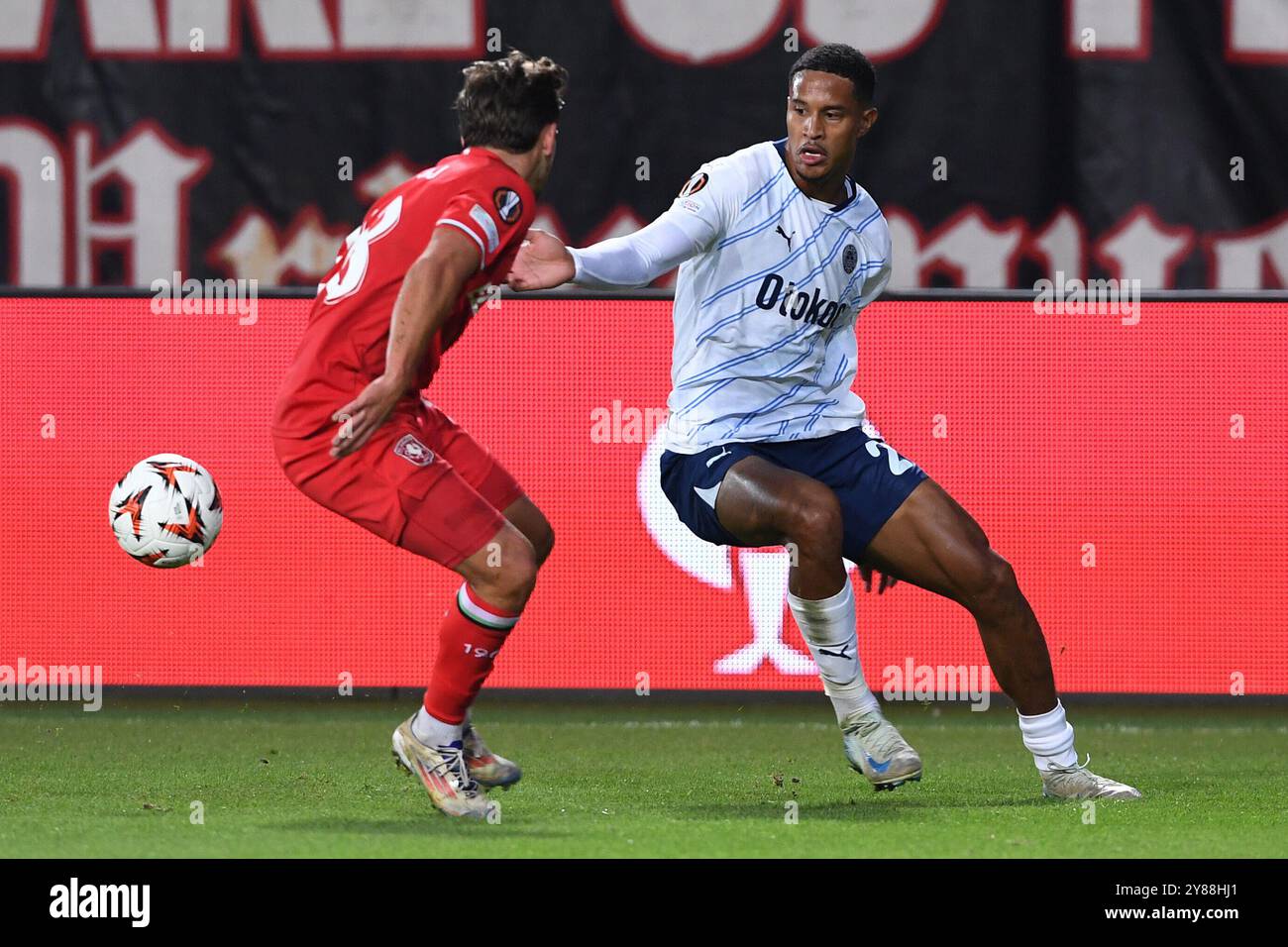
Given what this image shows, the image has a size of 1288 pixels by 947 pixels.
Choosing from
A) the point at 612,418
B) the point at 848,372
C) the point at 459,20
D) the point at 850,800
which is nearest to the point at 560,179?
the point at 459,20

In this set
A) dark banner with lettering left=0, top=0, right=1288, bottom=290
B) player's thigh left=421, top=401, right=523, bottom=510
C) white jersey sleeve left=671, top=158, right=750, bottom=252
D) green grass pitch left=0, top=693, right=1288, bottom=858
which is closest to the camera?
green grass pitch left=0, top=693, right=1288, bottom=858

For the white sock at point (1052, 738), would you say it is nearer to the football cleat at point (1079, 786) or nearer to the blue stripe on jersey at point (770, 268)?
the football cleat at point (1079, 786)

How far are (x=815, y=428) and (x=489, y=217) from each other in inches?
51.5

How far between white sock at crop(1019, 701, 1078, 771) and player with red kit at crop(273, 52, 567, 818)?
1498 millimetres

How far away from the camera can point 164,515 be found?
5.71 metres

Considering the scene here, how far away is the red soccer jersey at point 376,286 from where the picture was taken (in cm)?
486

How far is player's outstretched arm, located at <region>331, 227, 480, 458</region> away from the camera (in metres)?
4.64

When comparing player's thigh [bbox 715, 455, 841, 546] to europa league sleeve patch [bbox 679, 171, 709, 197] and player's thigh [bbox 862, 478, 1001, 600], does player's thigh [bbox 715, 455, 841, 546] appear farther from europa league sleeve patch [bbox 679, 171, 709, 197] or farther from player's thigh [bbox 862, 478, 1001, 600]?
europa league sleeve patch [bbox 679, 171, 709, 197]

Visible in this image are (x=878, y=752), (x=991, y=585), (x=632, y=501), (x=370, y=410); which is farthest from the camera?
(x=632, y=501)

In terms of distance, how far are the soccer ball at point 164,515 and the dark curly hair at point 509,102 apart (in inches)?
58.1

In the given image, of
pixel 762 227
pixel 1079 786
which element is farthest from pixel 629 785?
pixel 762 227

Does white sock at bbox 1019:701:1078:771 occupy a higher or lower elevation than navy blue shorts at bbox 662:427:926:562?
lower

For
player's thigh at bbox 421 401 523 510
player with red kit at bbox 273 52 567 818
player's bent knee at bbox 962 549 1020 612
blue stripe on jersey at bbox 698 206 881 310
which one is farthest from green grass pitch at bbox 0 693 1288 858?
blue stripe on jersey at bbox 698 206 881 310

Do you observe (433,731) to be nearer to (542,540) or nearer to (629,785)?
(542,540)
